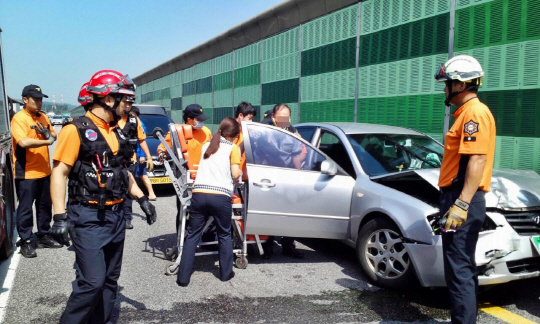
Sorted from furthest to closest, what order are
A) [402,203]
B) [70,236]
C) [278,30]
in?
1. [278,30]
2. [402,203]
3. [70,236]

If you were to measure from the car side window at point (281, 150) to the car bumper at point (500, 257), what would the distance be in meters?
1.77

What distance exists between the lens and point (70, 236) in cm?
284

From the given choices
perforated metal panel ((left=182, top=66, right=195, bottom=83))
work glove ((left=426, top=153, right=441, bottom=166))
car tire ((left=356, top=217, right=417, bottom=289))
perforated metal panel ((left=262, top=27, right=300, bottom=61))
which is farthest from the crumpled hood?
perforated metal panel ((left=182, top=66, right=195, bottom=83))

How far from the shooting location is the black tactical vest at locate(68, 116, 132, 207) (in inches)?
115

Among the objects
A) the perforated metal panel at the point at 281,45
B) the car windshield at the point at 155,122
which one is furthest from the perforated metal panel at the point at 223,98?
the car windshield at the point at 155,122

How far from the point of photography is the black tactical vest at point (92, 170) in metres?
2.92

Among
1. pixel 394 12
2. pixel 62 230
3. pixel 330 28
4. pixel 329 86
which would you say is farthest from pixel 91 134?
pixel 330 28

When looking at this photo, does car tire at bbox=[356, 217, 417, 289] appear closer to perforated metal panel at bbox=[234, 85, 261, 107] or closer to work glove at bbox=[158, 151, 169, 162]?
work glove at bbox=[158, 151, 169, 162]

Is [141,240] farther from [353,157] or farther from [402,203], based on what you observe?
[402,203]

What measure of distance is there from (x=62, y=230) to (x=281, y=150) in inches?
113

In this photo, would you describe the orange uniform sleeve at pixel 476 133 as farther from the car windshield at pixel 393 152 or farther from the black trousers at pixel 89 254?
the black trousers at pixel 89 254

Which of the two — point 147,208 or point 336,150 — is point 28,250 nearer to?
point 147,208

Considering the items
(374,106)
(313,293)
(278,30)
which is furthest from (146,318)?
(278,30)

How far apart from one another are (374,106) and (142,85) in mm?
35995
